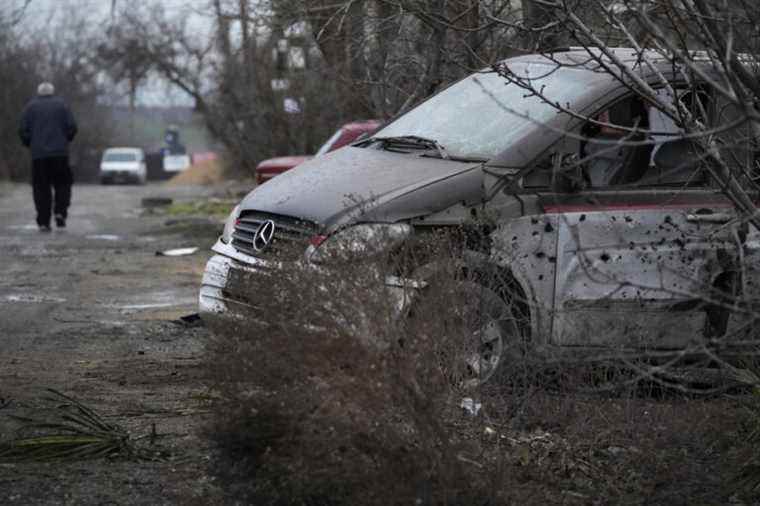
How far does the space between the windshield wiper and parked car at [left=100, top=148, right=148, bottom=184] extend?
50.2m

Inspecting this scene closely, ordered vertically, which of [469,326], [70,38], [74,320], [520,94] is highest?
[70,38]

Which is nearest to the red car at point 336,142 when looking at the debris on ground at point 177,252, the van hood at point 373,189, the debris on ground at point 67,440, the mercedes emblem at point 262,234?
the debris on ground at point 177,252

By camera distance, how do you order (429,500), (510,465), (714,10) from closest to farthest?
(429,500) → (510,465) → (714,10)

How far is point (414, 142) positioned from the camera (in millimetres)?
6809

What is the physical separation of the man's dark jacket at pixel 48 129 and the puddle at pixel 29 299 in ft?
20.4

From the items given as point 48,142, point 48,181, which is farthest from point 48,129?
point 48,181

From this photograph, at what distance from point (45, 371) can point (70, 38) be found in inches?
1984

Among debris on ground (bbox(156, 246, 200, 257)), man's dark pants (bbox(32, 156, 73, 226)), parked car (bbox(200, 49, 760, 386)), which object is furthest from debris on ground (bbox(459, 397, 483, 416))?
man's dark pants (bbox(32, 156, 73, 226))

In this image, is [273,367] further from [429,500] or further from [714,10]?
[714,10]

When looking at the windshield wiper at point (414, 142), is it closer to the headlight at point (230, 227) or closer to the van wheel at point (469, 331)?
the headlight at point (230, 227)

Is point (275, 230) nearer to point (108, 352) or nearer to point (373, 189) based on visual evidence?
point (373, 189)

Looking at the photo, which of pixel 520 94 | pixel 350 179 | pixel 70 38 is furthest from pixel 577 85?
pixel 70 38

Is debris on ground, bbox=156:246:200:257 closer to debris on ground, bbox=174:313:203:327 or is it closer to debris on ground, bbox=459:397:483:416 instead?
→ debris on ground, bbox=174:313:203:327

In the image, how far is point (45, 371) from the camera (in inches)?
265
